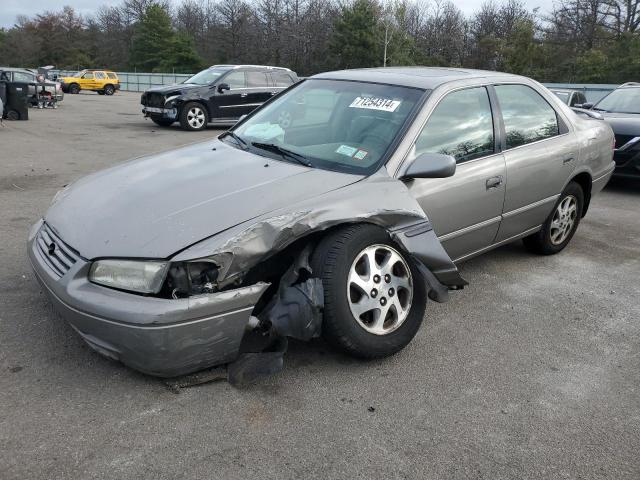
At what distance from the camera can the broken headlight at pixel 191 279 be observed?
2.51 meters

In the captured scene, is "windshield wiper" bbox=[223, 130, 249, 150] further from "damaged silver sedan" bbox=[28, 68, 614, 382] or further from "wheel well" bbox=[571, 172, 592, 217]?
"wheel well" bbox=[571, 172, 592, 217]

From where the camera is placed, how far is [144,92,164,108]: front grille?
1455 centimetres

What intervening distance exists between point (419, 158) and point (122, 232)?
5.55 ft

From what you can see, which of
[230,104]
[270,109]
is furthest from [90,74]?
[270,109]

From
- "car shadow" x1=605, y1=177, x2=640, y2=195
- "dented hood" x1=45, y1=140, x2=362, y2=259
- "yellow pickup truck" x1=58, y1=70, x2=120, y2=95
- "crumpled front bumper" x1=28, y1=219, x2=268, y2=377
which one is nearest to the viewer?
"crumpled front bumper" x1=28, y1=219, x2=268, y2=377

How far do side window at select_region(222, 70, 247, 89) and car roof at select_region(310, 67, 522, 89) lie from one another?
10.9 m

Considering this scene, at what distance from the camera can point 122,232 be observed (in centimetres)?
270

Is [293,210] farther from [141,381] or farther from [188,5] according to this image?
[188,5]

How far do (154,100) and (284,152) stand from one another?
40.9 ft

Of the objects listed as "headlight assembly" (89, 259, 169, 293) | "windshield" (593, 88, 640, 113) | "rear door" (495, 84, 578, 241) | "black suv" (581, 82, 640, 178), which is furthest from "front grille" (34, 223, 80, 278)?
"windshield" (593, 88, 640, 113)

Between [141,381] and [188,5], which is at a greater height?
[188,5]

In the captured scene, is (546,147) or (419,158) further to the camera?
(546,147)

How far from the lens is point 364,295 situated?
295 cm

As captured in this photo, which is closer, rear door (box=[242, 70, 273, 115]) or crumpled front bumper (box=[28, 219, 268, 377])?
crumpled front bumper (box=[28, 219, 268, 377])
